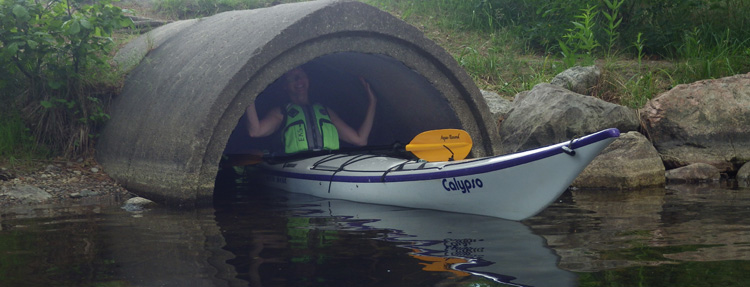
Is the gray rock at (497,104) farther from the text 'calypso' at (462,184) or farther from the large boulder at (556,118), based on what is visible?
the text 'calypso' at (462,184)

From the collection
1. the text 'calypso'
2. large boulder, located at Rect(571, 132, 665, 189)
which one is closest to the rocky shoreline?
the text 'calypso'

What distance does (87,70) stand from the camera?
25.4ft

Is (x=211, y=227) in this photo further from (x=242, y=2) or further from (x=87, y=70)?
(x=242, y=2)

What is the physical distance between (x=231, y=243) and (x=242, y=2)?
8.13m

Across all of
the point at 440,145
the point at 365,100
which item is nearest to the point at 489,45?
the point at 365,100

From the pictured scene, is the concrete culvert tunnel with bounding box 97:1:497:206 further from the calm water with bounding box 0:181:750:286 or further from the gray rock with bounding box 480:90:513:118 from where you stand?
the gray rock with bounding box 480:90:513:118

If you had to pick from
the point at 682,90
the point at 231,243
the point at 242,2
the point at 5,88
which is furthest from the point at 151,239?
the point at 242,2

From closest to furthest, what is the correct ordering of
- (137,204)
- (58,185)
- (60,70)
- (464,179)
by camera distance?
(464,179) < (137,204) < (58,185) < (60,70)

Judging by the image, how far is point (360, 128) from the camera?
8.48 metres

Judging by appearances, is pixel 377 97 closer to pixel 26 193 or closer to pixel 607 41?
pixel 26 193

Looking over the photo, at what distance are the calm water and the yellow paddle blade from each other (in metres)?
0.63

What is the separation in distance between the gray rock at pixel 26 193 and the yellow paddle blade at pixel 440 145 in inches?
136

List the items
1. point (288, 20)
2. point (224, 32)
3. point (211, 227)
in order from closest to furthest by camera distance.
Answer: point (211, 227)
point (288, 20)
point (224, 32)

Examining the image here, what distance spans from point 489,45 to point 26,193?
24.0 feet
